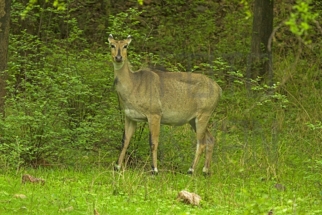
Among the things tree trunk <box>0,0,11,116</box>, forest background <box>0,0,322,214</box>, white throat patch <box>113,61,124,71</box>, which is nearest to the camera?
forest background <box>0,0,322,214</box>

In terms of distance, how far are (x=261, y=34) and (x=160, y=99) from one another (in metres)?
5.46

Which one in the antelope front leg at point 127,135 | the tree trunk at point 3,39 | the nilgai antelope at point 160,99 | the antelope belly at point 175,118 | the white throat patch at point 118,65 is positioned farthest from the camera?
the antelope belly at point 175,118

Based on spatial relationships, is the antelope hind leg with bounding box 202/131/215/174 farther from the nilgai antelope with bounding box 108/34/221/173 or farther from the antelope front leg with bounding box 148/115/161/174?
the antelope front leg with bounding box 148/115/161/174

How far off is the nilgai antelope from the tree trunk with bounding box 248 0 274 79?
459 centimetres

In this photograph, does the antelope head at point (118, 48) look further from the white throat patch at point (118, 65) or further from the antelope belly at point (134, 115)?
the antelope belly at point (134, 115)

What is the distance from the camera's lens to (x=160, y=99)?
43.8 ft

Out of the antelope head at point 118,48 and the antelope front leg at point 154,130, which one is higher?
the antelope head at point 118,48

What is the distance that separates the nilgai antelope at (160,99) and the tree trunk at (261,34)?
459 cm

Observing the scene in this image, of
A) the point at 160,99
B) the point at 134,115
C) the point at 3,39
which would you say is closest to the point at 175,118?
the point at 160,99

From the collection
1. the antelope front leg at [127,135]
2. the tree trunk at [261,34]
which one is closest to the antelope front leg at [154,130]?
the antelope front leg at [127,135]

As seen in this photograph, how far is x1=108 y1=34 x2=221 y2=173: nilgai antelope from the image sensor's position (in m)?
13.1

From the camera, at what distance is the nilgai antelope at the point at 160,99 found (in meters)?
13.1

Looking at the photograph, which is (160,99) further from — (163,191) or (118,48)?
(163,191)

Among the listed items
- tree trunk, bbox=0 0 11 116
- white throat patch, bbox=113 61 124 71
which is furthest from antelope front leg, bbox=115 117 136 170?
tree trunk, bbox=0 0 11 116
